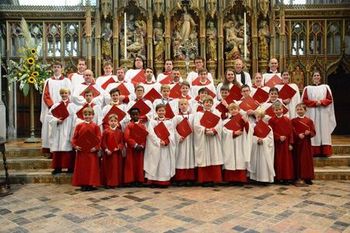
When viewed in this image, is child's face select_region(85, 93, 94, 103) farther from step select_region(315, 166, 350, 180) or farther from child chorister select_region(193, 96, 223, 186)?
step select_region(315, 166, 350, 180)

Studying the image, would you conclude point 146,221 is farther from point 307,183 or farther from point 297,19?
point 297,19

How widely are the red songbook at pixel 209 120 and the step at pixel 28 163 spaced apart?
3.21 meters

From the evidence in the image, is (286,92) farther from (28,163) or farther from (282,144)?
(28,163)

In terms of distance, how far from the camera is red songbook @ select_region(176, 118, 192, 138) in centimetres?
612

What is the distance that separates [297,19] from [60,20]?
660 cm

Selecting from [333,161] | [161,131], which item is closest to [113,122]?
[161,131]

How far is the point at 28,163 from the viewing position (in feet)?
22.7

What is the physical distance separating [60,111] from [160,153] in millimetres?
1982

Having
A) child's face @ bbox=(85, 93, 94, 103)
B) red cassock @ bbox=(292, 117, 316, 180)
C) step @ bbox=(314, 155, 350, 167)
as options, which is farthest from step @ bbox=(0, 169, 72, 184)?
step @ bbox=(314, 155, 350, 167)

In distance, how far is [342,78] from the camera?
414 inches

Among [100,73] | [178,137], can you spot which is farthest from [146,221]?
[100,73]

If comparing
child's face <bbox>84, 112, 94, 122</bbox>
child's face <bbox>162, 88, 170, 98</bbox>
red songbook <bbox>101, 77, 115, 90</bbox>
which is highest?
red songbook <bbox>101, 77, 115, 90</bbox>

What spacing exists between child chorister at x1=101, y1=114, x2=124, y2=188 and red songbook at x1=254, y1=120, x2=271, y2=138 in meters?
2.37

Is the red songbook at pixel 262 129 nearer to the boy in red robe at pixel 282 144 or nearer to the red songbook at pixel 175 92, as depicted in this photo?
the boy in red robe at pixel 282 144
